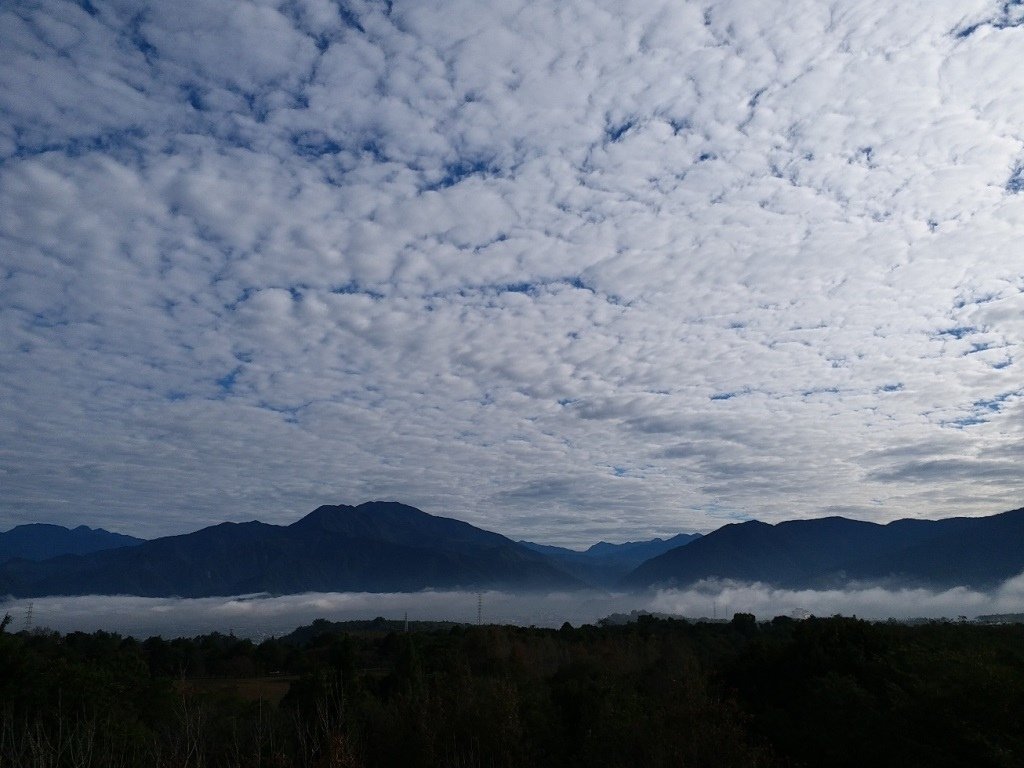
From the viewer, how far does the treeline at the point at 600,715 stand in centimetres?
1630

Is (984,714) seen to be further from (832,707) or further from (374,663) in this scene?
(374,663)

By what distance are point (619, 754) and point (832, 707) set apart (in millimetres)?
7122

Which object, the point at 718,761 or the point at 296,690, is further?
the point at 296,690

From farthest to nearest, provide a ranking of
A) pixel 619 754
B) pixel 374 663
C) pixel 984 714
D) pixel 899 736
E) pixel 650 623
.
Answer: pixel 650 623 → pixel 374 663 → pixel 619 754 → pixel 899 736 → pixel 984 714

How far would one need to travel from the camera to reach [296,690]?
127 feet

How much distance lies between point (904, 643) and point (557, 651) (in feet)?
133

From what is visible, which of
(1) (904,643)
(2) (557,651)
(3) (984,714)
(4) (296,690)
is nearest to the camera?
(3) (984,714)

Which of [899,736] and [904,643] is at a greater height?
[904,643]

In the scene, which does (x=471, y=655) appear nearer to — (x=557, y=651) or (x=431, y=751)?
(x=557, y=651)

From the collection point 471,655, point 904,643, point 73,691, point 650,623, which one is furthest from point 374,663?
point 904,643

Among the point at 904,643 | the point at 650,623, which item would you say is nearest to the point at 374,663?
the point at 650,623

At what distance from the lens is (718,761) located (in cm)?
1628

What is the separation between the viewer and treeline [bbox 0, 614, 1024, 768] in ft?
53.5

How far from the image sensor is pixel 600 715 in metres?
22.9
